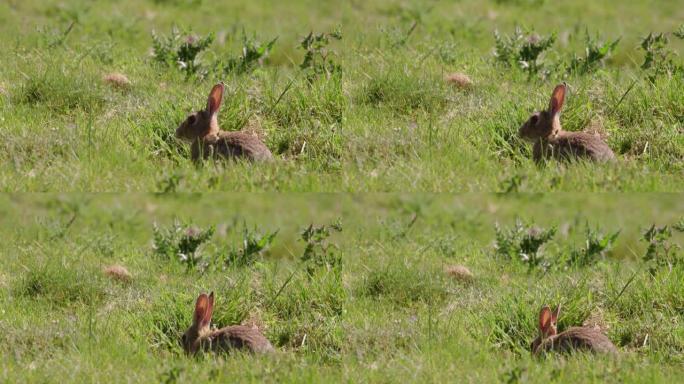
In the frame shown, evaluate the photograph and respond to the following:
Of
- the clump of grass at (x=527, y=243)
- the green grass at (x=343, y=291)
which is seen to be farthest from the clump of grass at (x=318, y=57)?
the clump of grass at (x=527, y=243)

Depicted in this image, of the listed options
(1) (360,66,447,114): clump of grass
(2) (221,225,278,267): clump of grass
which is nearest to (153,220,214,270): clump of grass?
(2) (221,225,278,267): clump of grass

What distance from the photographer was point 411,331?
9234mm

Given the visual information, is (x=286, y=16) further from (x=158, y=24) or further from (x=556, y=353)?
(x=556, y=353)

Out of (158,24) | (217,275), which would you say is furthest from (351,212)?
(158,24)

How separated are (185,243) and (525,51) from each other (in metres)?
3.48

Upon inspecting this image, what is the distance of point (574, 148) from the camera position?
9.36 meters

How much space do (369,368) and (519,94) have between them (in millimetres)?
3037

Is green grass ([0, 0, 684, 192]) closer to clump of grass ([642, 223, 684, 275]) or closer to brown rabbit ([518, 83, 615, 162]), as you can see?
brown rabbit ([518, 83, 615, 162])

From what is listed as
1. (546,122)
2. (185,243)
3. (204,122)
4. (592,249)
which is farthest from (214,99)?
(592,249)

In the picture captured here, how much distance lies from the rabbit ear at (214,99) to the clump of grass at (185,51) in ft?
4.08

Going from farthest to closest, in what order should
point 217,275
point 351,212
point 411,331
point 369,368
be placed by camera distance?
point 351,212, point 217,275, point 411,331, point 369,368

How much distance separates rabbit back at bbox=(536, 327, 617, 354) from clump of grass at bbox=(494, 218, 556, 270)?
1.70 metres

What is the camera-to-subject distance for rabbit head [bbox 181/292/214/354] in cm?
895

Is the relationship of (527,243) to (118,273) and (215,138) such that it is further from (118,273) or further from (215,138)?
(118,273)
